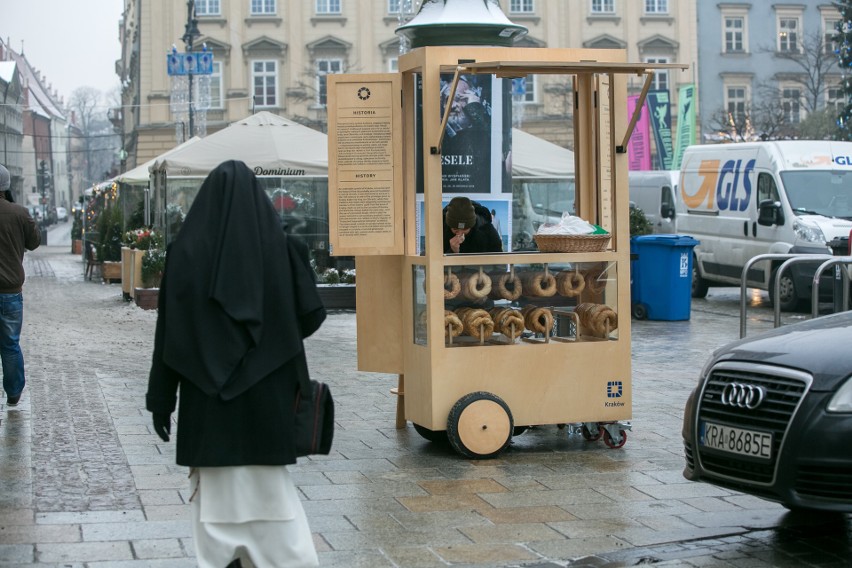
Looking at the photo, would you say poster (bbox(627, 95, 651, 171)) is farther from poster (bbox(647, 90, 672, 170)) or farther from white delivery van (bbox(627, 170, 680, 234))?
white delivery van (bbox(627, 170, 680, 234))

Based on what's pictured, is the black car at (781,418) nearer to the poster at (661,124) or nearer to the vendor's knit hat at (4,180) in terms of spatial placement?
the vendor's knit hat at (4,180)

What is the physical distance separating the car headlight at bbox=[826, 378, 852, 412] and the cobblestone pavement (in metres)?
0.78

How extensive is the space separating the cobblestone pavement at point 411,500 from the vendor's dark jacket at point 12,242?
103cm

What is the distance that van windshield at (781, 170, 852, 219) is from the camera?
763 inches

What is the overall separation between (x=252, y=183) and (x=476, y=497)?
9.53 feet

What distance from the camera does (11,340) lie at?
9984 mm

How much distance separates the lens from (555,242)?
8.55 meters

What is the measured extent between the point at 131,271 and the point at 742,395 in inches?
694

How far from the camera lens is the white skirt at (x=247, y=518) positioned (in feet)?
16.7

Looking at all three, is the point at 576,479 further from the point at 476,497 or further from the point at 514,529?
the point at 514,529

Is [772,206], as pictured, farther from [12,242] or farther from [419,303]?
[12,242]

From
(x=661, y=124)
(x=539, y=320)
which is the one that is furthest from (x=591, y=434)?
(x=661, y=124)

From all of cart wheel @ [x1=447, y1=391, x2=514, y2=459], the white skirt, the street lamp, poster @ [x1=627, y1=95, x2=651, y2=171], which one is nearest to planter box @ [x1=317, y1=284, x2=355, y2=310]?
cart wheel @ [x1=447, y1=391, x2=514, y2=459]

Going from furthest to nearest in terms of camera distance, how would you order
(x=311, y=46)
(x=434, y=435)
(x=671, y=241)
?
(x=311, y=46), (x=671, y=241), (x=434, y=435)
